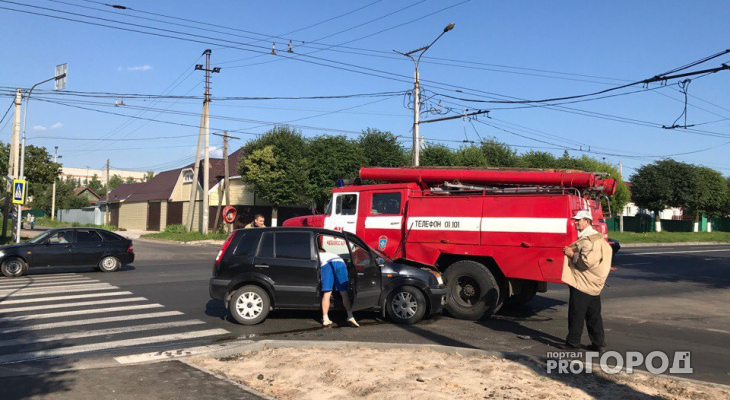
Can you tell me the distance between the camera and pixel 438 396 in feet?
17.2

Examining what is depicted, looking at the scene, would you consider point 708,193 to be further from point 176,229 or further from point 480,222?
point 480,222

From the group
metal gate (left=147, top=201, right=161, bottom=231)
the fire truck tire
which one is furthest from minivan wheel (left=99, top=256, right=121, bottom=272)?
metal gate (left=147, top=201, right=161, bottom=231)

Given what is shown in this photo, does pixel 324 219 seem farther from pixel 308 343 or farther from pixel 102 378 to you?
pixel 102 378

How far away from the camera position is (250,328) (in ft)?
28.6

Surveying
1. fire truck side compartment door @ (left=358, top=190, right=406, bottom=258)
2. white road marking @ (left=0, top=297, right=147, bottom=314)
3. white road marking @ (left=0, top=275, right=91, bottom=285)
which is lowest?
white road marking @ (left=0, top=275, right=91, bottom=285)

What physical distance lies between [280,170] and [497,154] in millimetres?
18454

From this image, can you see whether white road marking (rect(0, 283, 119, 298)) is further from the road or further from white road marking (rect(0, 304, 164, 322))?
white road marking (rect(0, 304, 164, 322))

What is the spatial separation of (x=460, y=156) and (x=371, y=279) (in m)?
35.6

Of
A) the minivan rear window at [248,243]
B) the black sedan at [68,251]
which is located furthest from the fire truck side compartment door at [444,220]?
the black sedan at [68,251]

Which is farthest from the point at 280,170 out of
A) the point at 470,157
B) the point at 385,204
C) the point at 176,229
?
the point at 385,204

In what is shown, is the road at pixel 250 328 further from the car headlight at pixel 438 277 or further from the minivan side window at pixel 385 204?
the minivan side window at pixel 385 204

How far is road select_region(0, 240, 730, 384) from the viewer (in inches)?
293

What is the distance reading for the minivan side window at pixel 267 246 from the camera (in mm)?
9078

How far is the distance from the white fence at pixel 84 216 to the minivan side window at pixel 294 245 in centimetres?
6511
